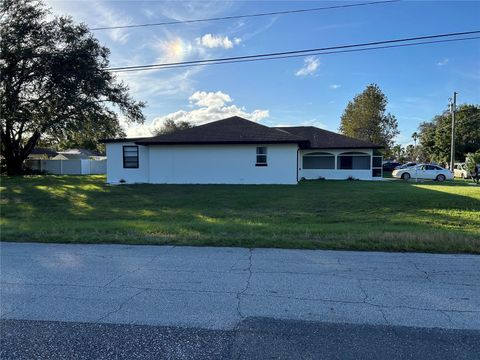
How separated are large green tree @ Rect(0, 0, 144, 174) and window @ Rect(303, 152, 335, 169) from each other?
51.9 feet

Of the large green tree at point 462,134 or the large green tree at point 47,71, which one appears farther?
the large green tree at point 462,134

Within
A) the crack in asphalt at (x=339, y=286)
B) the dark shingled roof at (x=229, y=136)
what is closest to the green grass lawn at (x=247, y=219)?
the crack in asphalt at (x=339, y=286)

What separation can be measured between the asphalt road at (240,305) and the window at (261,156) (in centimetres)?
1605

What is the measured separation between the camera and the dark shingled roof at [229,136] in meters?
21.6

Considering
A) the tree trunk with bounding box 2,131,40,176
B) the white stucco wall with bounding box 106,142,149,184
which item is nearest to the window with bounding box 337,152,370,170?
the white stucco wall with bounding box 106,142,149,184

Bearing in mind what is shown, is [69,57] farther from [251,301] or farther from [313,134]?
[251,301]

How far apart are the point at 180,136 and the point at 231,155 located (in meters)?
3.49

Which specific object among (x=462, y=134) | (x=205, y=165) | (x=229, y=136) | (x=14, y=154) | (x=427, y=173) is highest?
(x=462, y=134)

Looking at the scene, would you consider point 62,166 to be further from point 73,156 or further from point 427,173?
point 427,173

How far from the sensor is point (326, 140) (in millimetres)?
29172

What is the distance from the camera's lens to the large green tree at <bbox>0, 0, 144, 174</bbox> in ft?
70.5

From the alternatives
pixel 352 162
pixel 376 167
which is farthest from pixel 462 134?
pixel 352 162

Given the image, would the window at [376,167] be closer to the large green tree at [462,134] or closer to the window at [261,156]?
the window at [261,156]

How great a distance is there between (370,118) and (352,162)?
26063 millimetres
